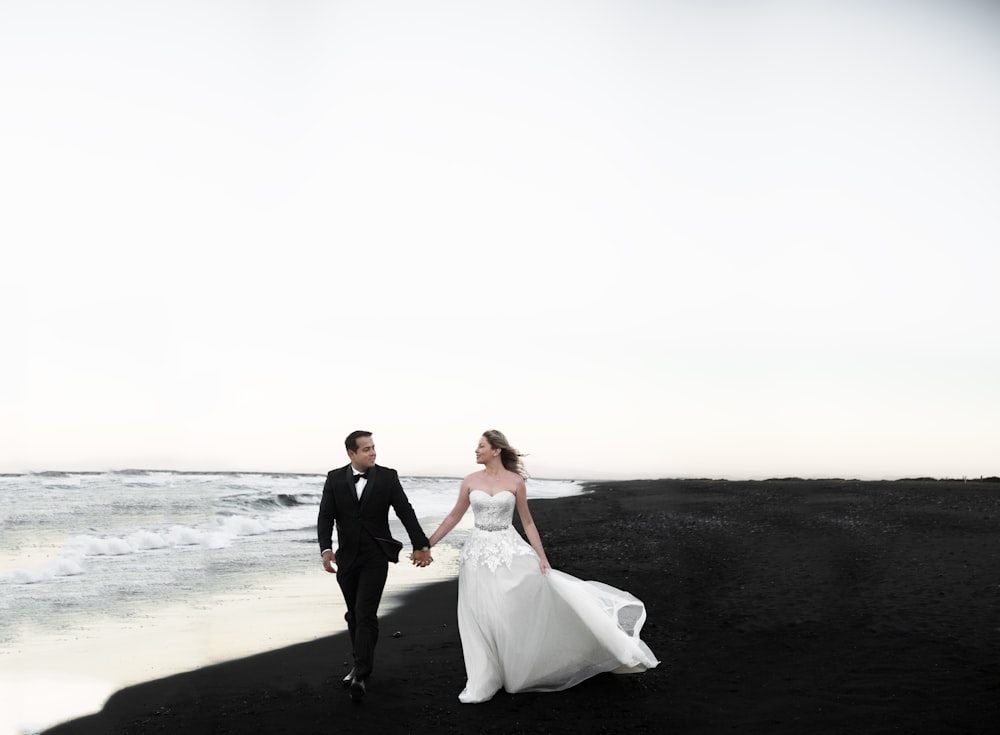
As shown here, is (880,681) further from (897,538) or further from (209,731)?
(897,538)

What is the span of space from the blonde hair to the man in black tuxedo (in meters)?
0.92

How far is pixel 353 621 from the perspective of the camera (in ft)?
24.3

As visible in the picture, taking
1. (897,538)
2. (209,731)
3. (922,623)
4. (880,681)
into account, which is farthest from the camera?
(897,538)

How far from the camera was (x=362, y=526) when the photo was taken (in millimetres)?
7375

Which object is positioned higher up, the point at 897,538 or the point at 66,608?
the point at 897,538

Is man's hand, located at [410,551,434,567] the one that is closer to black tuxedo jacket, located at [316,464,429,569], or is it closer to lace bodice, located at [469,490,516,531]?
black tuxedo jacket, located at [316,464,429,569]

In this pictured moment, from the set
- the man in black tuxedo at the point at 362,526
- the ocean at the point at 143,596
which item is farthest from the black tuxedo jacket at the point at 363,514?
the ocean at the point at 143,596

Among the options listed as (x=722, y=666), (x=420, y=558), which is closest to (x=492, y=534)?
(x=420, y=558)

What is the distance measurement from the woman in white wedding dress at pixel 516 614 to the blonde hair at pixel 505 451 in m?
0.01

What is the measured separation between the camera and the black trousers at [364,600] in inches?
281

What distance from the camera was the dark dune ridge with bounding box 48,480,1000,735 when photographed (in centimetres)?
651

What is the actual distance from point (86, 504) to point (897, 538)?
3223 cm

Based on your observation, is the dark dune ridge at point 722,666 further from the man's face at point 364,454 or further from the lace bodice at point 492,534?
the man's face at point 364,454

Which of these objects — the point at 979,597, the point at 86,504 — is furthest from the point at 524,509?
the point at 86,504
